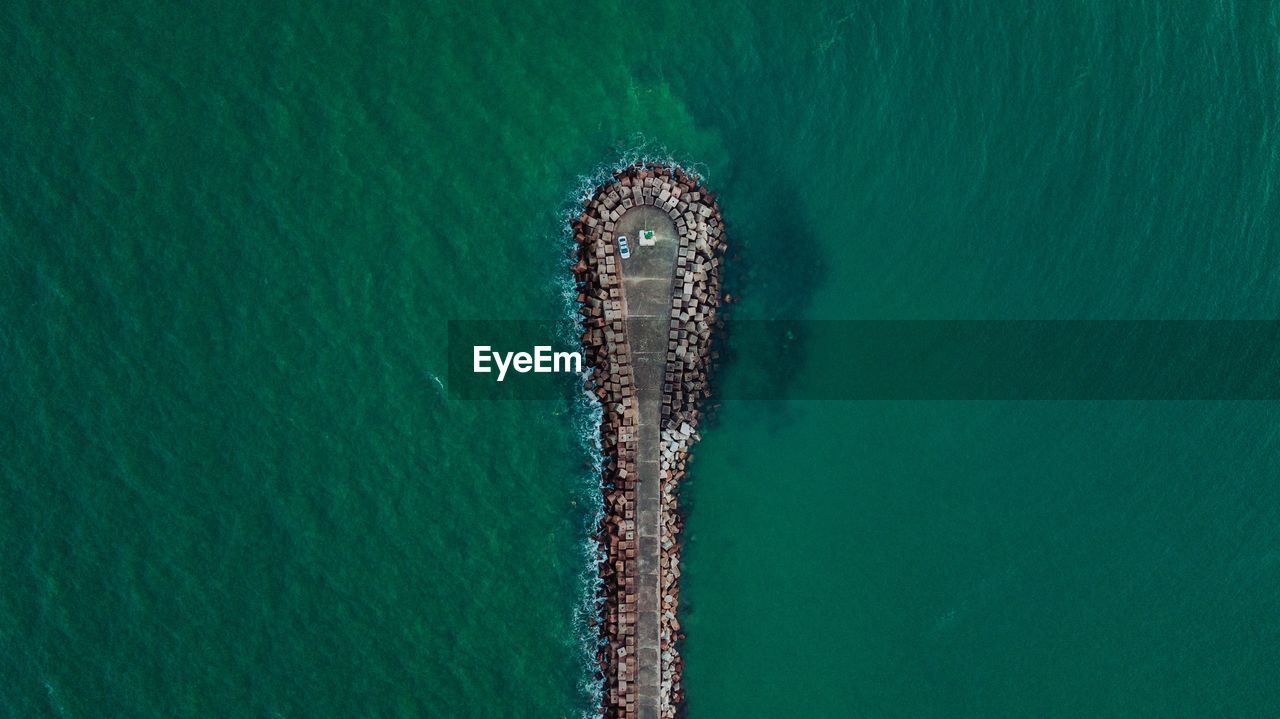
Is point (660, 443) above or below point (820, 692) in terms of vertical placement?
above

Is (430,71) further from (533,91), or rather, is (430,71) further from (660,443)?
(660,443)

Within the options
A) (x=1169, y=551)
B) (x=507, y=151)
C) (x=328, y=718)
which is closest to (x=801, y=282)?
(x=507, y=151)

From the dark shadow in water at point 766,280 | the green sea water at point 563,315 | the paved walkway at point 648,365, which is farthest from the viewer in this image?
the dark shadow in water at point 766,280

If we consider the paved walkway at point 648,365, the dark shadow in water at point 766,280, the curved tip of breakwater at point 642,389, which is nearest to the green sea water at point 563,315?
the dark shadow in water at point 766,280

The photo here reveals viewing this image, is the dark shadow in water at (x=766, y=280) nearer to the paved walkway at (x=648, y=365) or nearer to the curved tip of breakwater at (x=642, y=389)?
the curved tip of breakwater at (x=642, y=389)

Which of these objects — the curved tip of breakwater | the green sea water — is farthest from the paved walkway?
the green sea water
